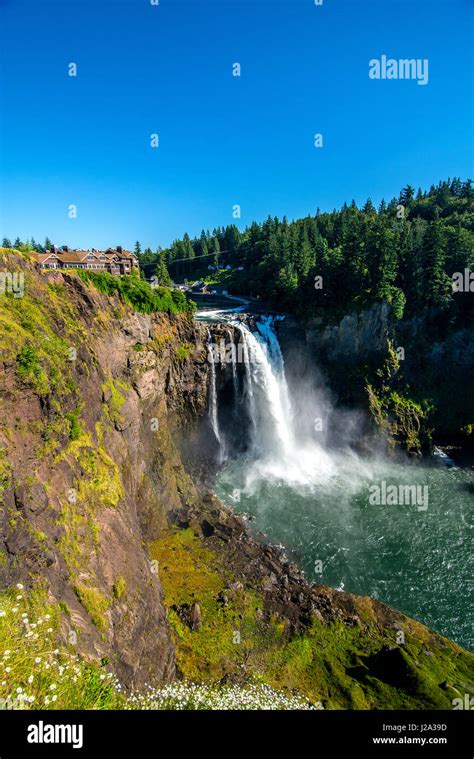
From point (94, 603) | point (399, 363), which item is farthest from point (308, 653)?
point (399, 363)

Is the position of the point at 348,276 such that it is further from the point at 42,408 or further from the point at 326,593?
the point at 42,408

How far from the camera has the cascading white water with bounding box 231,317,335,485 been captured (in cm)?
3688

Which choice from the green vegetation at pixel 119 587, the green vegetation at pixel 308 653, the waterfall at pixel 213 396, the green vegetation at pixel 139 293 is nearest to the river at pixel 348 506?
the waterfall at pixel 213 396

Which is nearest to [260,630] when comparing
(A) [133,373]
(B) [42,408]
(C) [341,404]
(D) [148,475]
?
(D) [148,475]

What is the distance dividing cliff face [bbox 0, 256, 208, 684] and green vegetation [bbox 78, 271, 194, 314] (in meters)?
1.00

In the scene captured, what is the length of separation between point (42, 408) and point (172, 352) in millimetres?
18003

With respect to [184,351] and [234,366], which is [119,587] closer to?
[184,351]

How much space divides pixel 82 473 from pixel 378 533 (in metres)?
21.9

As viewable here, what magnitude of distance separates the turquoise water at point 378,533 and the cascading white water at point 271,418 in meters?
2.19

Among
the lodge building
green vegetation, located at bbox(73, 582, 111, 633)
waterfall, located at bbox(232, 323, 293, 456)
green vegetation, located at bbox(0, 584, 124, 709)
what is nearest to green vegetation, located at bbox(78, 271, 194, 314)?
waterfall, located at bbox(232, 323, 293, 456)

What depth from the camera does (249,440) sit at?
125 ft

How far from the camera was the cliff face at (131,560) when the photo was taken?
12.7m

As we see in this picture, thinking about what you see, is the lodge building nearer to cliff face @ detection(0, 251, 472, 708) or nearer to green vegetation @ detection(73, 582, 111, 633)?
cliff face @ detection(0, 251, 472, 708)

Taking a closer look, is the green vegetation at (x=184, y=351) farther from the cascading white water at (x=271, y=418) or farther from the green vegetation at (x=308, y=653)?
the green vegetation at (x=308, y=653)
